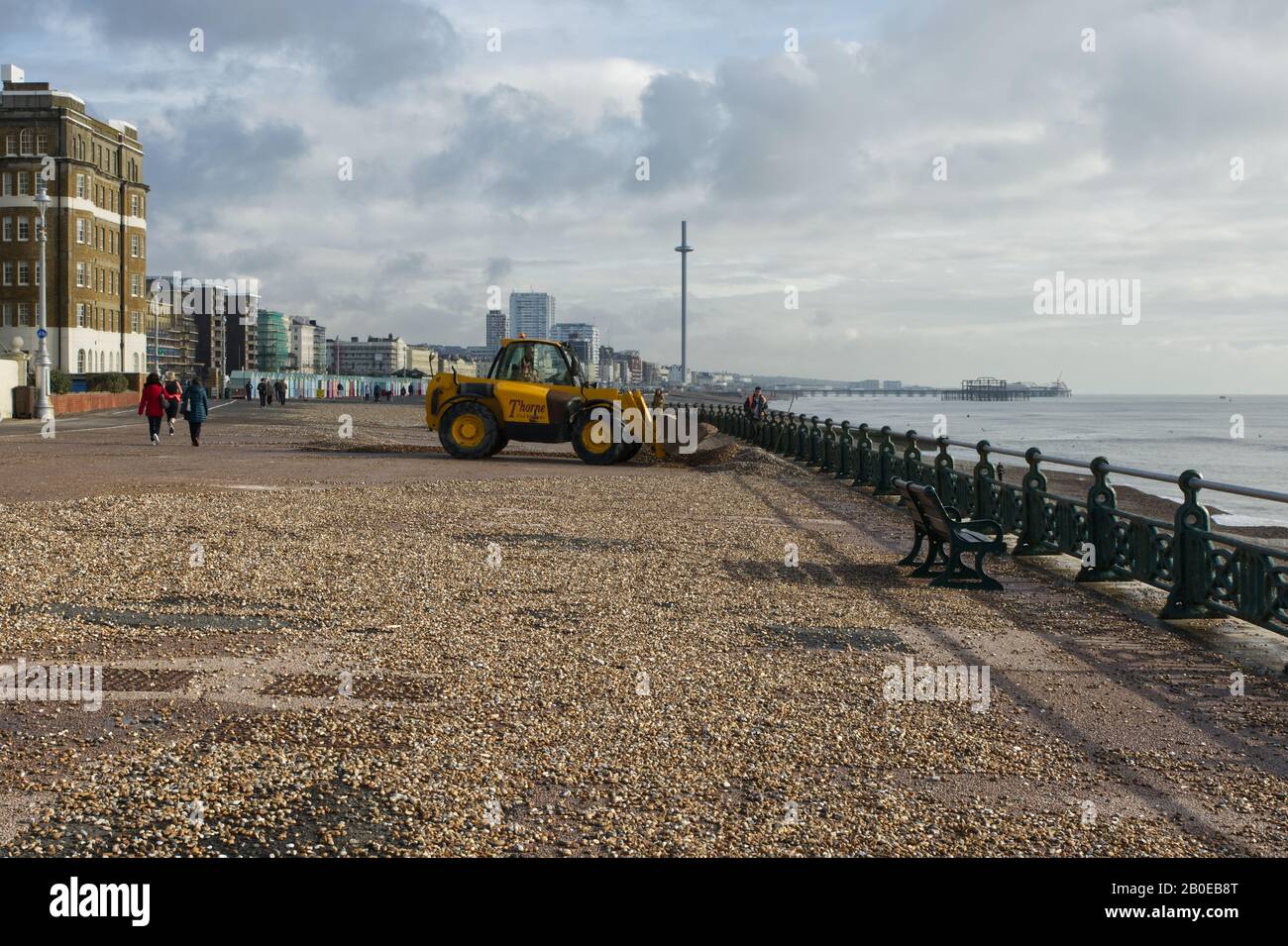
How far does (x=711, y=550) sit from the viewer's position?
1332cm

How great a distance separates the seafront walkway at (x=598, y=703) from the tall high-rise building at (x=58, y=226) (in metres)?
74.4

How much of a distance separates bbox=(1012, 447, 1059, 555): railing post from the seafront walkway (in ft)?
0.96

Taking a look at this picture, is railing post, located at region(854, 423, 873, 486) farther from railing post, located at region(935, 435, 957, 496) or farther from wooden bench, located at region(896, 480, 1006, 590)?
Answer: wooden bench, located at region(896, 480, 1006, 590)

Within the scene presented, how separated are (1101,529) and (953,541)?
1.44m

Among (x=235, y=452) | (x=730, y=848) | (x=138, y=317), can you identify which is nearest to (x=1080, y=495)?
(x=235, y=452)

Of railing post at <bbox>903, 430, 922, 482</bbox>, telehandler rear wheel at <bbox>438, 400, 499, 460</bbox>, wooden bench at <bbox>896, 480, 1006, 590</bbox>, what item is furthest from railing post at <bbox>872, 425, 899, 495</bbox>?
telehandler rear wheel at <bbox>438, 400, 499, 460</bbox>

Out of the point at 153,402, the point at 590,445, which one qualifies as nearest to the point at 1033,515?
the point at 590,445

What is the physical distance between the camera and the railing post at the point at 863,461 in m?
22.9

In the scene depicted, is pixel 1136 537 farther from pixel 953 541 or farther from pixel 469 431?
pixel 469 431

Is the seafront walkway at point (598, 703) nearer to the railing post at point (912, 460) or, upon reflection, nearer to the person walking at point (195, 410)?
the railing post at point (912, 460)

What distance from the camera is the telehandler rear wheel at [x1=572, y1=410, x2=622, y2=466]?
2662 cm
